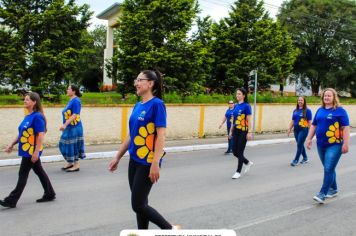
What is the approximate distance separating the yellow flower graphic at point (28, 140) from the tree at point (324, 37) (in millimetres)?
38432

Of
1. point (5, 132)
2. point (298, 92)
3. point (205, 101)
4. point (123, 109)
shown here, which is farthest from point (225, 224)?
point (298, 92)

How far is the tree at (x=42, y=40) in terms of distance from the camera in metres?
15.1

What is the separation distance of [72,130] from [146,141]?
5.08 m

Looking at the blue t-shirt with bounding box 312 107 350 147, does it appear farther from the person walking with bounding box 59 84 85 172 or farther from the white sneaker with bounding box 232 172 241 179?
the person walking with bounding box 59 84 85 172

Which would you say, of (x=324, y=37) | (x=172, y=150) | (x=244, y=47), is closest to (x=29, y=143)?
(x=172, y=150)

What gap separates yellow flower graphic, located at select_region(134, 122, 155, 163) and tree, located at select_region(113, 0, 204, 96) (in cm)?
1408

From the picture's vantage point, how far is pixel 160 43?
750 inches

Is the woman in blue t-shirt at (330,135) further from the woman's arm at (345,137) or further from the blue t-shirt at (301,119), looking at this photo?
the blue t-shirt at (301,119)

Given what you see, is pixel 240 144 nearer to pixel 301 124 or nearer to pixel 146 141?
pixel 301 124

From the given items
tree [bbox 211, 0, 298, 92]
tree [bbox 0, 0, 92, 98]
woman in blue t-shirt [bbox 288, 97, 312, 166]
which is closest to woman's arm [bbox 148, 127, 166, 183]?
woman in blue t-shirt [bbox 288, 97, 312, 166]

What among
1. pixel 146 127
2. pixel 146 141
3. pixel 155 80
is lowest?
pixel 146 141

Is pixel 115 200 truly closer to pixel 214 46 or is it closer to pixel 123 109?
pixel 123 109

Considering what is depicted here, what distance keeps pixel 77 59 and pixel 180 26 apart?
5.14 metres

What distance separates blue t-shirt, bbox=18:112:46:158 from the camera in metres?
6.21
